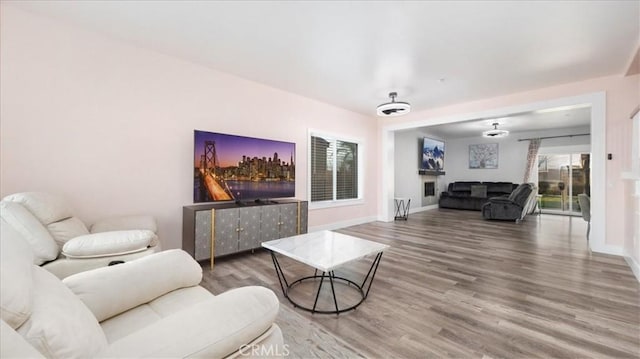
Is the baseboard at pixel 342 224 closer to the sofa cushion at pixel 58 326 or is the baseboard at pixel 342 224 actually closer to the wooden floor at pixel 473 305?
the wooden floor at pixel 473 305

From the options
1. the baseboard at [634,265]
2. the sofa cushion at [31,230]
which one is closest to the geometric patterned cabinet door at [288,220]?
the sofa cushion at [31,230]

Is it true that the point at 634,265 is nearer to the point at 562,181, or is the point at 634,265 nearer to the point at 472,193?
the point at 472,193

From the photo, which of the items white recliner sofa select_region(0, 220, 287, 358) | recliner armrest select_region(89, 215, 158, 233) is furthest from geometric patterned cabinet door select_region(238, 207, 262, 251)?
white recliner sofa select_region(0, 220, 287, 358)

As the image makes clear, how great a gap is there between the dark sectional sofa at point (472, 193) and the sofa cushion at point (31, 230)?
930 centimetres

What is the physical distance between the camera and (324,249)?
2.39 meters

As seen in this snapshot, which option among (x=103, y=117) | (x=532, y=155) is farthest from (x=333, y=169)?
(x=532, y=155)

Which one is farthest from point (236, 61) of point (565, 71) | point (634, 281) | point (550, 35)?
point (634, 281)

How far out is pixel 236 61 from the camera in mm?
3398

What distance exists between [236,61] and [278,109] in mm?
1160

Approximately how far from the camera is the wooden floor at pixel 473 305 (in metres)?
1.74

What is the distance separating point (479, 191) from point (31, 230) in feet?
32.0

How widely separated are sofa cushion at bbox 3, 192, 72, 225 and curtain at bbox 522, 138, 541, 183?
34.7ft

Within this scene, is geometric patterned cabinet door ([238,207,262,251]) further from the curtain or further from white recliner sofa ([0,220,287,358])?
the curtain

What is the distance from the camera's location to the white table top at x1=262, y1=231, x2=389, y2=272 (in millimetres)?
2053
